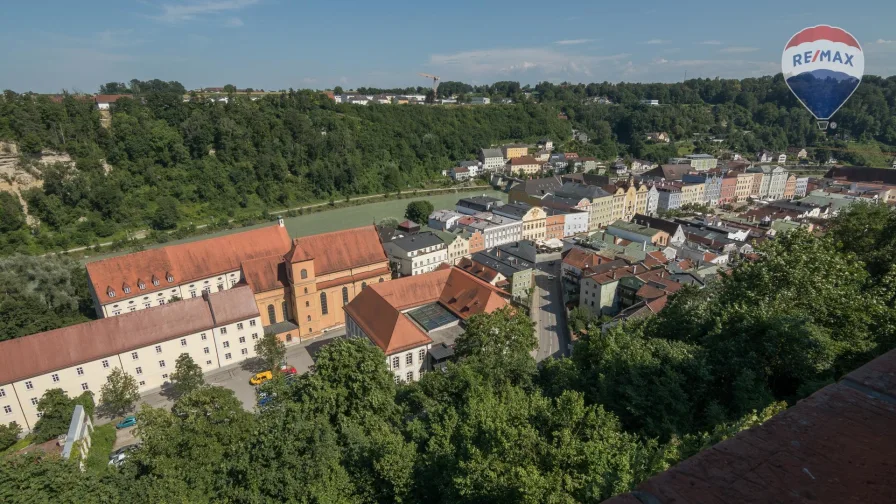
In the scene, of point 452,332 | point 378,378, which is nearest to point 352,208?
point 452,332

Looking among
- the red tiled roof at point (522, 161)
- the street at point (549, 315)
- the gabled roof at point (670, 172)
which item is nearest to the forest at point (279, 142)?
the red tiled roof at point (522, 161)

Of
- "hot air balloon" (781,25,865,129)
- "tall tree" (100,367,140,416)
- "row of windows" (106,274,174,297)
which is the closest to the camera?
"hot air balloon" (781,25,865,129)

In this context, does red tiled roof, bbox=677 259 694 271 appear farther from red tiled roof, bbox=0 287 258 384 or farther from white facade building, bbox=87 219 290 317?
red tiled roof, bbox=0 287 258 384

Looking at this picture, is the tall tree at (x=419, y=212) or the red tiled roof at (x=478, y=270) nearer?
the red tiled roof at (x=478, y=270)

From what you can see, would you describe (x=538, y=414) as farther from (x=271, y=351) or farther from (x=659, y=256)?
(x=659, y=256)

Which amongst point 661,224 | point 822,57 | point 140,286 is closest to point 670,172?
point 661,224

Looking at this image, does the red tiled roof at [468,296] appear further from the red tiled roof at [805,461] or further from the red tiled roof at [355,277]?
the red tiled roof at [805,461]

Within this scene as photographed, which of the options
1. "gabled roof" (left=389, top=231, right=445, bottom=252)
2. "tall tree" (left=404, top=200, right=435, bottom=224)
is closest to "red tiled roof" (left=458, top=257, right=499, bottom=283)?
"gabled roof" (left=389, top=231, right=445, bottom=252)
